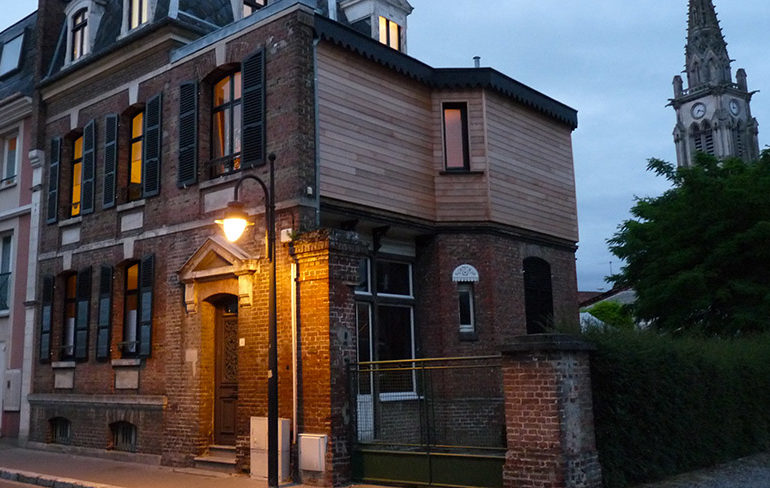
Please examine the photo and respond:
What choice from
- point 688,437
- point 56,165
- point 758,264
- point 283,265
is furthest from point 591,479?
point 56,165

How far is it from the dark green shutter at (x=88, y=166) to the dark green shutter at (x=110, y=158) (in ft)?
1.57

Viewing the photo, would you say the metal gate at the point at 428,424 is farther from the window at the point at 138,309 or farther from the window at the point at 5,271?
the window at the point at 5,271

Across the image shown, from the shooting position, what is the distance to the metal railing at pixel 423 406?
12.0m

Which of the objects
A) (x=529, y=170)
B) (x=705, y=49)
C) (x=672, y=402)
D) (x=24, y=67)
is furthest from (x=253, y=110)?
(x=705, y=49)

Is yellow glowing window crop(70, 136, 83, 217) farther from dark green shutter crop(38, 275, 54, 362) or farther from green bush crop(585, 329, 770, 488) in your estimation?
green bush crop(585, 329, 770, 488)

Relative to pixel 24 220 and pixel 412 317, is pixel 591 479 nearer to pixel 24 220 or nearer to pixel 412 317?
pixel 412 317

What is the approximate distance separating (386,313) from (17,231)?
1095 centimetres

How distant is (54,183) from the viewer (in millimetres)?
18188

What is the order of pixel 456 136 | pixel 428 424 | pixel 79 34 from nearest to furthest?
1. pixel 428 424
2. pixel 456 136
3. pixel 79 34

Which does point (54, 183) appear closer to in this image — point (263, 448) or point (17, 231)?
point (17, 231)

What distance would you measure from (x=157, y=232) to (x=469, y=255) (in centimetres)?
649

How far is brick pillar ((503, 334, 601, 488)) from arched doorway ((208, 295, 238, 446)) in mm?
5888

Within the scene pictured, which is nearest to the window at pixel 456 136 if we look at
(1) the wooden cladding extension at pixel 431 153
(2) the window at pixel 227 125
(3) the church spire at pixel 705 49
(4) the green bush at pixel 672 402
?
(1) the wooden cladding extension at pixel 431 153

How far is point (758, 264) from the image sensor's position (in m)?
17.7
